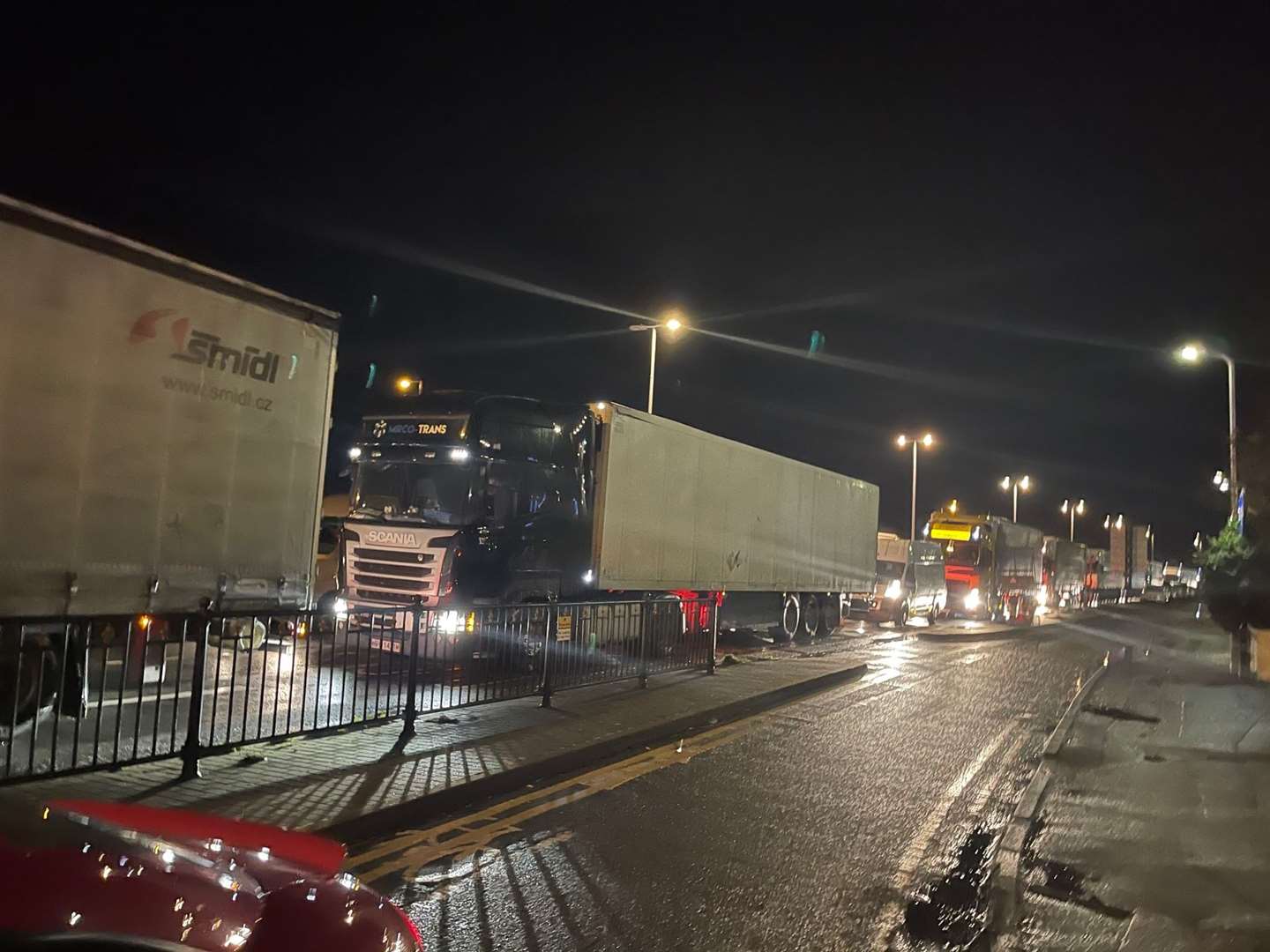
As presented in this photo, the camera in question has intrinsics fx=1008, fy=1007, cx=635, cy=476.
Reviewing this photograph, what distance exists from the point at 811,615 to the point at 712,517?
20.1 ft

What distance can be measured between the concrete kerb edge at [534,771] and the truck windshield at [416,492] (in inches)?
185

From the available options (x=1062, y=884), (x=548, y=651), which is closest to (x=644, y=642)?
(x=548, y=651)

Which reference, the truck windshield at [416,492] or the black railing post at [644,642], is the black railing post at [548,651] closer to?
the black railing post at [644,642]

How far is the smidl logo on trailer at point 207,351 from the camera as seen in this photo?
27.2 ft

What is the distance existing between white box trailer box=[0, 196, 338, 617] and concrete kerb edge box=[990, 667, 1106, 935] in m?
6.74

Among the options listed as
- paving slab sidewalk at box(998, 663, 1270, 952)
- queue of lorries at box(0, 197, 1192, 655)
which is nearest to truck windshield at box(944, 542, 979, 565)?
queue of lorries at box(0, 197, 1192, 655)

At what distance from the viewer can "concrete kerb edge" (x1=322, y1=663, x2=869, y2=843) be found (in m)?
6.19

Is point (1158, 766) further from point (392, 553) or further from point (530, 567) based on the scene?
point (392, 553)

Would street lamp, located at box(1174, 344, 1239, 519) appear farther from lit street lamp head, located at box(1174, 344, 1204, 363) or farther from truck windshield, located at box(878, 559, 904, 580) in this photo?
truck windshield, located at box(878, 559, 904, 580)

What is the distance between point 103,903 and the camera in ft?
7.45

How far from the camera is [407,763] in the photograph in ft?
25.2

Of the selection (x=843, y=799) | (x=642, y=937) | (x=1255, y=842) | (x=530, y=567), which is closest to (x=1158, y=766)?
(x=1255, y=842)

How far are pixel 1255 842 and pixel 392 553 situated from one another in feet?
34.1

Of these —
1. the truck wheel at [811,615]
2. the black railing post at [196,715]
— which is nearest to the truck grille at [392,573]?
the black railing post at [196,715]
